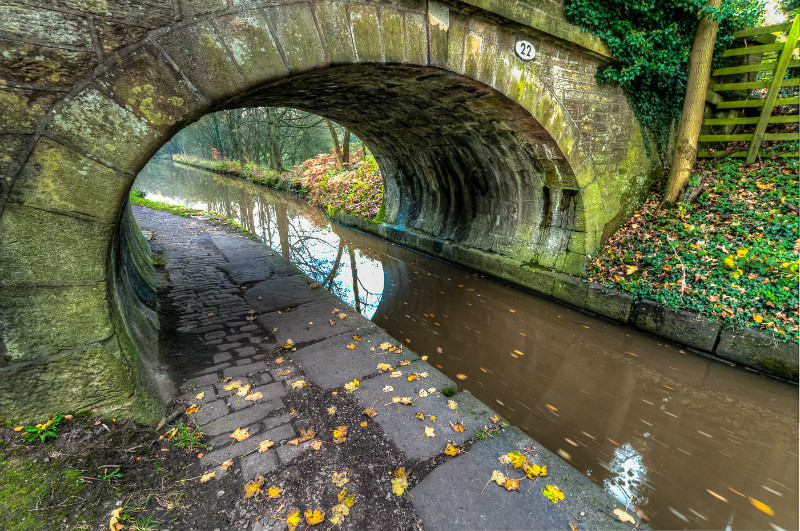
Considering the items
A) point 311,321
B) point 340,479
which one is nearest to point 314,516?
point 340,479

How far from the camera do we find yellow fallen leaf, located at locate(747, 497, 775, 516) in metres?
2.62

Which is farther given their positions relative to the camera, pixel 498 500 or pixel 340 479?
pixel 340 479

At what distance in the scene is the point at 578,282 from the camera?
19.3 ft

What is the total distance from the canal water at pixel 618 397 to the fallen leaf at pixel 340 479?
1.98 m

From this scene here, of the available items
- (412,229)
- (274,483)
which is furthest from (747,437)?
(412,229)

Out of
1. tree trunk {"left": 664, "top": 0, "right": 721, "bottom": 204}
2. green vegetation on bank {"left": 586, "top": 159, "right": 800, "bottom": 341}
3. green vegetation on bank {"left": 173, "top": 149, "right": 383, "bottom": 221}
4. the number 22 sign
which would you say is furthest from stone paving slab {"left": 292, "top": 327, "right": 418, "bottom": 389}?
green vegetation on bank {"left": 173, "top": 149, "right": 383, "bottom": 221}

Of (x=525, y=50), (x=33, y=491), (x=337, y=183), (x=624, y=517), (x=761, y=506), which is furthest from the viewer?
(x=337, y=183)

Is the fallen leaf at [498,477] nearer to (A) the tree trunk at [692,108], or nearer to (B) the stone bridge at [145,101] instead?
(B) the stone bridge at [145,101]

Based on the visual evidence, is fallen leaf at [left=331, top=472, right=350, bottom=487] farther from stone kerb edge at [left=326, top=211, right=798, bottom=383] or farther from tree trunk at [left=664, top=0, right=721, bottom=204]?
tree trunk at [left=664, top=0, right=721, bottom=204]

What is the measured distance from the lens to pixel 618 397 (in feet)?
12.6

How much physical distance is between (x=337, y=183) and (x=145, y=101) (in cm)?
1278

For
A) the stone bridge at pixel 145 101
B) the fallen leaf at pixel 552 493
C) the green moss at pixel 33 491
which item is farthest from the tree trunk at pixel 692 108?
the green moss at pixel 33 491

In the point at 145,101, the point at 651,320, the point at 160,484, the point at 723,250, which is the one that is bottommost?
the point at 160,484

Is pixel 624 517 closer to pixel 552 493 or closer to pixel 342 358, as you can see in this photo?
pixel 552 493
